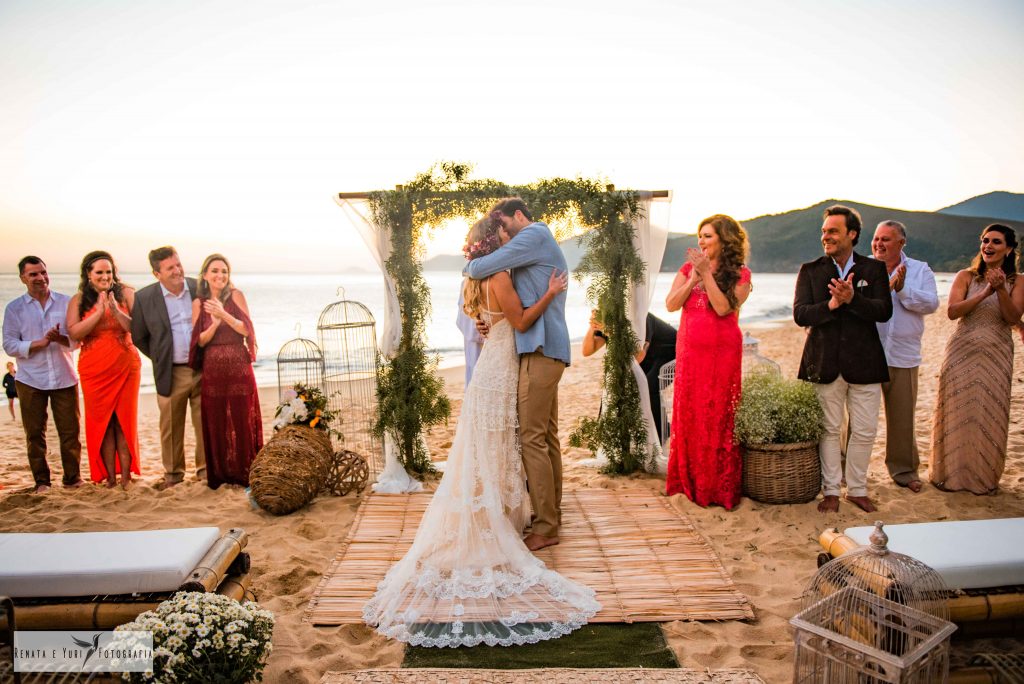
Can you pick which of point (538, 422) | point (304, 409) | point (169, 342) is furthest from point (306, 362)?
point (538, 422)

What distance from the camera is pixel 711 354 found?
5.03m

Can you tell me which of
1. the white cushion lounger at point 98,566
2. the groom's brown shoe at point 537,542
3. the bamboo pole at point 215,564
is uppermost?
the white cushion lounger at point 98,566

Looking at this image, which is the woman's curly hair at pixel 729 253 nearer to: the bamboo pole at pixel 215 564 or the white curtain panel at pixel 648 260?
the white curtain panel at pixel 648 260

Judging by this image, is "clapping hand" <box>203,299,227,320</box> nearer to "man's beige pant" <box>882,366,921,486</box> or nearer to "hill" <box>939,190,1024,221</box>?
"man's beige pant" <box>882,366,921,486</box>

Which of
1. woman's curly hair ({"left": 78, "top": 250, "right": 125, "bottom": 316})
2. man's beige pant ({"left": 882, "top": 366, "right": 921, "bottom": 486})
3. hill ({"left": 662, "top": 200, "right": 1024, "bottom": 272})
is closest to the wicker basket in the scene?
man's beige pant ({"left": 882, "top": 366, "right": 921, "bottom": 486})

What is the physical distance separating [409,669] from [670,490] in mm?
3106

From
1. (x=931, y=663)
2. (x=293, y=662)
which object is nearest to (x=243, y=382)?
(x=293, y=662)

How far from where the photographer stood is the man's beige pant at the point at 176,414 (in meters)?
6.07

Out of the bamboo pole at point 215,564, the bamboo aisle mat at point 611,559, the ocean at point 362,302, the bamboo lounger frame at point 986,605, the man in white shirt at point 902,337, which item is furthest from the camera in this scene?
the ocean at point 362,302

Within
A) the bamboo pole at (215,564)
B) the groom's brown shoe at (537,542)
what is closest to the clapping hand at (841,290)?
the groom's brown shoe at (537,542)

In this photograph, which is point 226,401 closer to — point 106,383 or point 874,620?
point 106,383

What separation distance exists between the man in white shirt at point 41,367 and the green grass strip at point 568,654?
15.9 feet

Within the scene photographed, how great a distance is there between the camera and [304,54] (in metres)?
10.0

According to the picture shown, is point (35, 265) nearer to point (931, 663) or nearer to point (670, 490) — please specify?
point (670, 490)
